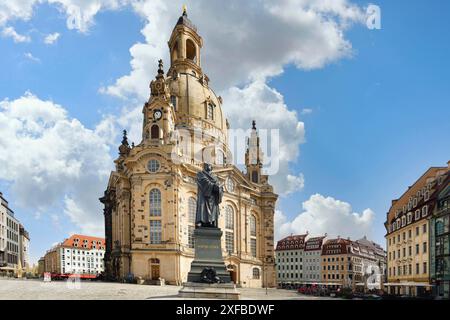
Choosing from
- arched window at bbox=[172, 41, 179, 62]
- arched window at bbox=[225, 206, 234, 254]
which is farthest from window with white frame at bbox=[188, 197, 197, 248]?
arched window at bbox=[172, 41, 179, 62]

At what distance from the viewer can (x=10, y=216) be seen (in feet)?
325

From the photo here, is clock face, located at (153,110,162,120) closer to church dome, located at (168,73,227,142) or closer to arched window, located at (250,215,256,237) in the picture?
church dome, located at (168,73,227,142)

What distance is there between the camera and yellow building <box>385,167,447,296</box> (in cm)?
5125

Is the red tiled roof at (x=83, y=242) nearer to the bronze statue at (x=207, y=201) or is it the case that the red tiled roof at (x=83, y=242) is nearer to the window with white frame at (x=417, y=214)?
the window with white frame at (x=417, y=214)

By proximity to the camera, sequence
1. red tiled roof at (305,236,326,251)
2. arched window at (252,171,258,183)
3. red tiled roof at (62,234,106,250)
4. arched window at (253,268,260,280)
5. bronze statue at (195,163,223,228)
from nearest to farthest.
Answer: bronze statue at (195,163,223,228)
arched window at (253,268,260,280)
arched window at (252,171,258,183)
red tiled roof at (305,236,326,251)
red tiled roof at (62,234,106,250)

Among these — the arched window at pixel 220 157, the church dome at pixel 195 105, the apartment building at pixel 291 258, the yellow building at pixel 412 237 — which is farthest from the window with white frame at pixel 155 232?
the apartment building at pixel 291 258

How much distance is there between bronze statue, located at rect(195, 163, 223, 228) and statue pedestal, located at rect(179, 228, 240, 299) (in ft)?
1.93

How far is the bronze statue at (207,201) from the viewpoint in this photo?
26.8m

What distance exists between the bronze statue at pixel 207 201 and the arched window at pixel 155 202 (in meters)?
34.3

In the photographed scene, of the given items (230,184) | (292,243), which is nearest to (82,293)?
(230,184)

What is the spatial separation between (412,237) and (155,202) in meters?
35.5
